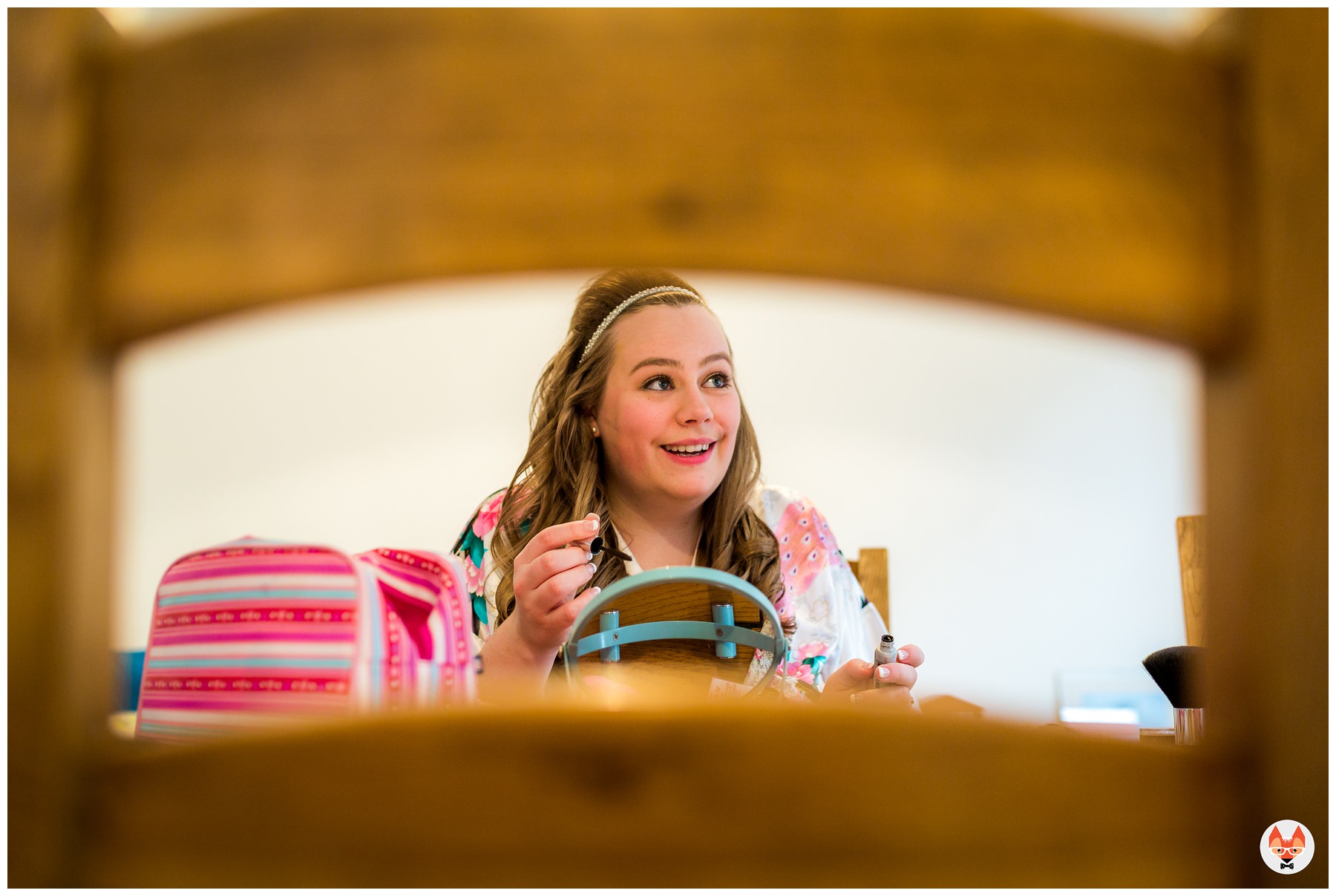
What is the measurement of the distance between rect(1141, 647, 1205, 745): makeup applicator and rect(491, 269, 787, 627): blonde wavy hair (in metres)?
0.35

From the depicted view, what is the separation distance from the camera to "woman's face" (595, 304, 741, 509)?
86cm

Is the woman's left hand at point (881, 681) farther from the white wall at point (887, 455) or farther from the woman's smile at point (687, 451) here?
the woman's smile at point (687, 451)

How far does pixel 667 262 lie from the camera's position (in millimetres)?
264

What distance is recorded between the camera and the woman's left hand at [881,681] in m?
0.63

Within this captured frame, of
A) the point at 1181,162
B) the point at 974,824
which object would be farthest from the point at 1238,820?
the point at 1181,162

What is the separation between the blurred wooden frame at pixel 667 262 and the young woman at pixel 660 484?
1.66 feet

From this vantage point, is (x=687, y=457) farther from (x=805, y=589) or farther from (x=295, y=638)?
(x=295, y=638)

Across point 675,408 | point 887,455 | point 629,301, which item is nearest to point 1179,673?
point 887,455

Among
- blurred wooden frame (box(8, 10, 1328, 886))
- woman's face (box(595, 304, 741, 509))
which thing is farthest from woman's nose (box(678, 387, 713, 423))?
blurred wooden frame (box(8, 10, 1328, 886))

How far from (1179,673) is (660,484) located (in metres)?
0.45

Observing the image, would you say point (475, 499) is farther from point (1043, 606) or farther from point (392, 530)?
point (1043, 606)

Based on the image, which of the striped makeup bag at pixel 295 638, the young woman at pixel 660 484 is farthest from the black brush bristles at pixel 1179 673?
the striped makeup bag at pixel 295 638

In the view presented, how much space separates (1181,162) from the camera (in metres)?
0.27

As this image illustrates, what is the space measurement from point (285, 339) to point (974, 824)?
60 cm
